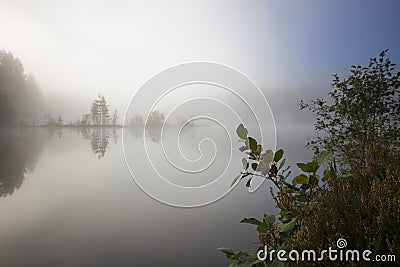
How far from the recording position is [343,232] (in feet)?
5.53

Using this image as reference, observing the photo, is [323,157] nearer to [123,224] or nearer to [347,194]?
[347,194]

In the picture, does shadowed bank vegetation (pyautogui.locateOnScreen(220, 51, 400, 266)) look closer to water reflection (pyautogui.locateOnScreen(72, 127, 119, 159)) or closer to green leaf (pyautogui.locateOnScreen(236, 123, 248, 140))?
green leaf (pyautogui.locateOnScreen(236, 123, 248, 140))

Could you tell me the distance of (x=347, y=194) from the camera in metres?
2.07

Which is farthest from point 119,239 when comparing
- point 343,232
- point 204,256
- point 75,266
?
point 343,232

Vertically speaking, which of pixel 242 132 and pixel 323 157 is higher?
pixel 242 132

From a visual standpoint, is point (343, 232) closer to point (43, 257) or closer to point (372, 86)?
point (372, 86)

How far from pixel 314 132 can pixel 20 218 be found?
9.10 meters

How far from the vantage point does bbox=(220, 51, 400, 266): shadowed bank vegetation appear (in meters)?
1.47

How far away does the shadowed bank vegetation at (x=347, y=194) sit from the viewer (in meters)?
1.47

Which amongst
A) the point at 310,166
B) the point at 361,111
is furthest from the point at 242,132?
the point at 361,111

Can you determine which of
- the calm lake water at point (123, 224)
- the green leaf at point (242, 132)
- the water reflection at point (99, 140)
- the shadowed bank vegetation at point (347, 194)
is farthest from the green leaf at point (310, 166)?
→ the water reflection at point (99, 140)

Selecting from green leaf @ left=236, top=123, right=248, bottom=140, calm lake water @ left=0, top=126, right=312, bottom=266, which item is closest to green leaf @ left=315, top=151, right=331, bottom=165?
green leaf @ left=236, top=123, right=248, bottom=140

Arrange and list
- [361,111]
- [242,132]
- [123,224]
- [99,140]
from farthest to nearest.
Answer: [99,140]
[123,224]
[361,111]
[242,132]

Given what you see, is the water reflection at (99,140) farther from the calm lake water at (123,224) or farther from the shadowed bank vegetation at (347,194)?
the shadowed bank vegetation at (347,194)
